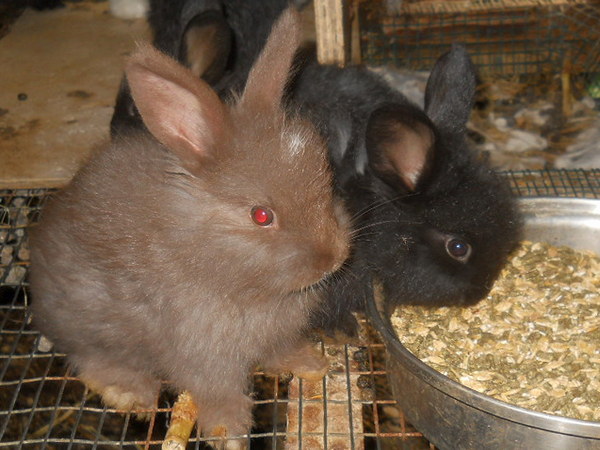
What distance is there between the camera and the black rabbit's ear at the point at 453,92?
2.67 meters

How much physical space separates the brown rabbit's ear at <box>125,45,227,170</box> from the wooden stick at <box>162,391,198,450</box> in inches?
34.5

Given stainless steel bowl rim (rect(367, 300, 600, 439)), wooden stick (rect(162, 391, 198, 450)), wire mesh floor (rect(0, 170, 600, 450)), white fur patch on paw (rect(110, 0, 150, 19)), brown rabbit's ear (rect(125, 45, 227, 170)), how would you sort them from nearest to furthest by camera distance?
brown rabbit's ear (rect(125, 45, 227, 170))
stainless steel bowl rim (rect(367, 300, 600, 439))
wooden stick (rect(162, 391, 198, 450))
wire mesh floor (rect(0, 170, 600, 450))
white fur patch on paw (rect(110, 0, 150, 19))

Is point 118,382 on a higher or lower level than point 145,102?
lower

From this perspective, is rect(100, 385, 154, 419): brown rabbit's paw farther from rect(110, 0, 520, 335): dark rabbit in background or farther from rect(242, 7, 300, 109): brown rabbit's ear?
rect(242, 7, 300, 109): brown rabbit's ear

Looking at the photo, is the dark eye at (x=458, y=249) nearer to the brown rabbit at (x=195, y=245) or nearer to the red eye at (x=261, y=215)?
the brown rabbit at (x=195, y=245)

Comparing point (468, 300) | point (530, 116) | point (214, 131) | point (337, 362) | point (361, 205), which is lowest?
point (530, 116)

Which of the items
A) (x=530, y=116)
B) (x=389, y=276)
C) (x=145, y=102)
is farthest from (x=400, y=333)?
(x=530, y=116)

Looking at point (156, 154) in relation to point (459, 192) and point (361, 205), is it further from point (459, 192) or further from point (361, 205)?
point (459, 192)

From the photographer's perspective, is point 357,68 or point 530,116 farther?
point 530,116

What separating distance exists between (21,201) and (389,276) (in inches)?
72.3

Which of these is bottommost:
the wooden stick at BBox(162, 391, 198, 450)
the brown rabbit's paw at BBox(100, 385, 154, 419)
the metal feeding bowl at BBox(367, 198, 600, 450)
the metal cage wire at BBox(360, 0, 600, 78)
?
the metal cage wire at BBox(360, 0, 600, 78)

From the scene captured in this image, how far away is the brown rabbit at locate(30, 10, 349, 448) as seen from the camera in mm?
1944

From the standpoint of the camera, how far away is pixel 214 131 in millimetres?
1919

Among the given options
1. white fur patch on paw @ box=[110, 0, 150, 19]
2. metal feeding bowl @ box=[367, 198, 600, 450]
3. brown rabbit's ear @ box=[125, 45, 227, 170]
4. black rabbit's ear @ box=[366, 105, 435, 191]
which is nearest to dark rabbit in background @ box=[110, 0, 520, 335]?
black rabbit's ear @ box=[366, 105, 435, 191]
